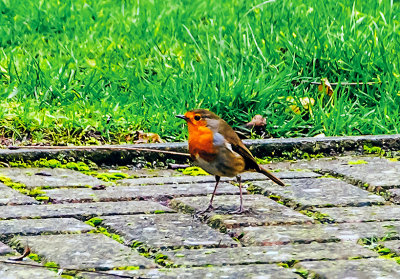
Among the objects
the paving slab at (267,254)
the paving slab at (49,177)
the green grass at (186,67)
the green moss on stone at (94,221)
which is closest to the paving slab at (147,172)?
the paving slab at (49,177)

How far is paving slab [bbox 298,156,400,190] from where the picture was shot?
413 cm

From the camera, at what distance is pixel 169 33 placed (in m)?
6.99

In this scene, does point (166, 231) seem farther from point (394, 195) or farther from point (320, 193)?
point (394, 195)

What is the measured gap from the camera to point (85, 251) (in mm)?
2881

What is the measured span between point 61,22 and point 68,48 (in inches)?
26.0

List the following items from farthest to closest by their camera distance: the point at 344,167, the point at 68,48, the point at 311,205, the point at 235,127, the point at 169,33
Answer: the point at 169,33 → the point at 68,48 → the point at 235,127 → the point at 344,167 → the point at 311,205

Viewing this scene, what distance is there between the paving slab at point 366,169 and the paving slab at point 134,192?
0.61 metres

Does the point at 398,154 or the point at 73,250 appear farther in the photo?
the point at 398,154

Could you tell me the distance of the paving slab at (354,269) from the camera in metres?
2.63

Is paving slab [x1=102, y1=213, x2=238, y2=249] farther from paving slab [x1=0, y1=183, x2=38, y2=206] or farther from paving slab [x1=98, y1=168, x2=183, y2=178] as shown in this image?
Result: paving slab [x1=98, y1=168, x2=183, y2=178]

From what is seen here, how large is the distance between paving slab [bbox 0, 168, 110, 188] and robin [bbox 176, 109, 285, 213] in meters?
0.71

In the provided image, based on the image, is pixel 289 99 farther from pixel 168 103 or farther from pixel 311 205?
pixel 311 205

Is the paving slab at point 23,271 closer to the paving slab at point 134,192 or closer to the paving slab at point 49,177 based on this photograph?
the paving slab at point 134,192

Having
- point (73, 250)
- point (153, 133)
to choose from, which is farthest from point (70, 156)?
point (73, 250)
